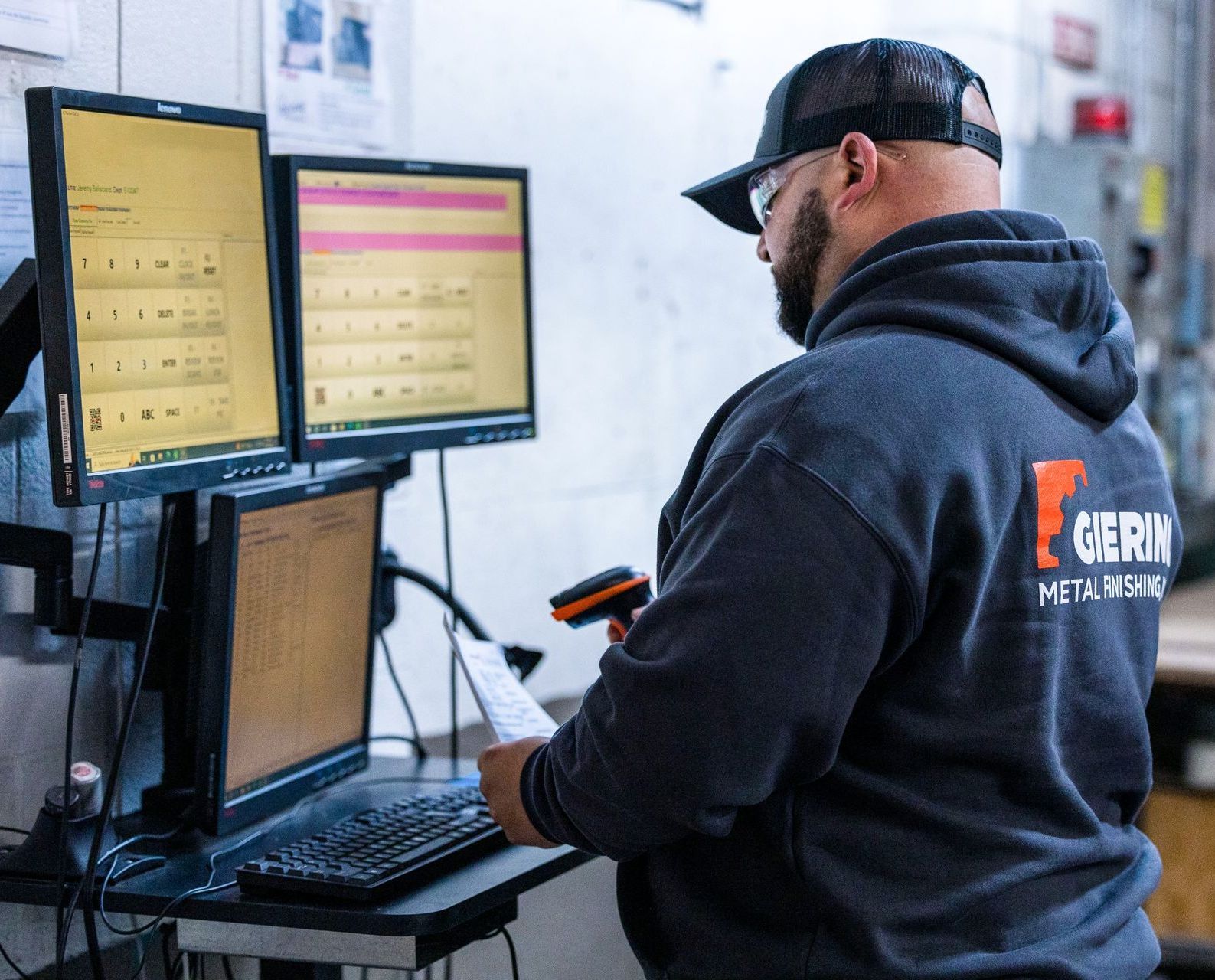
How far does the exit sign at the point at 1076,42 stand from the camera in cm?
409

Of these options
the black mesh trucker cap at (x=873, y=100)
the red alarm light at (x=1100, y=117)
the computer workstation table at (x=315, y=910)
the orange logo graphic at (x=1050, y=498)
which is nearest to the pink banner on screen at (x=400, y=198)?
the black mesh trucker cap at (x=873, y=100)

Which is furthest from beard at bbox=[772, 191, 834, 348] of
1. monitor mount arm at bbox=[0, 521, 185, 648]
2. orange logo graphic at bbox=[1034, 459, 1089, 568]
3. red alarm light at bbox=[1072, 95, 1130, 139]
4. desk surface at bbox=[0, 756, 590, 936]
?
red alarm light at bbox=[1072, 95, 1130, 139]

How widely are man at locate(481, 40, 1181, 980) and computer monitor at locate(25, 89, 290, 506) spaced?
17.7 inches

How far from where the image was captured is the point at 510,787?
53.2 inches

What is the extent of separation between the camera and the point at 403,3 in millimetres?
2170

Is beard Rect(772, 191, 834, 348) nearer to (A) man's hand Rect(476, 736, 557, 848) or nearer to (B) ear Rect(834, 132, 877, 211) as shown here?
(B) ear Rect(834, 132, 877, 211)

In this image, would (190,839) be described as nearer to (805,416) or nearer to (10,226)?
(10,226)

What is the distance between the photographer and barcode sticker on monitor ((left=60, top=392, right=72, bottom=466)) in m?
1.28

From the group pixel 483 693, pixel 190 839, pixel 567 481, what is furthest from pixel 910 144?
pixel 567 481

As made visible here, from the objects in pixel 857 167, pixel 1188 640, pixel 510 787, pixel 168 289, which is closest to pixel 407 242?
pixel 168 289

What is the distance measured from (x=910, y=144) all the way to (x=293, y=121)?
0.96 metres

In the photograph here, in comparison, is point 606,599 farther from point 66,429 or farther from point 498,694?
point 66,429

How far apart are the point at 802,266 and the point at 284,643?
0.72 meters

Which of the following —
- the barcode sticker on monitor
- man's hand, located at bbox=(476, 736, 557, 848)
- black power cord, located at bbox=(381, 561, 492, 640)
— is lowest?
man's hand, located at bbox=(476, 736, 557, 848)
